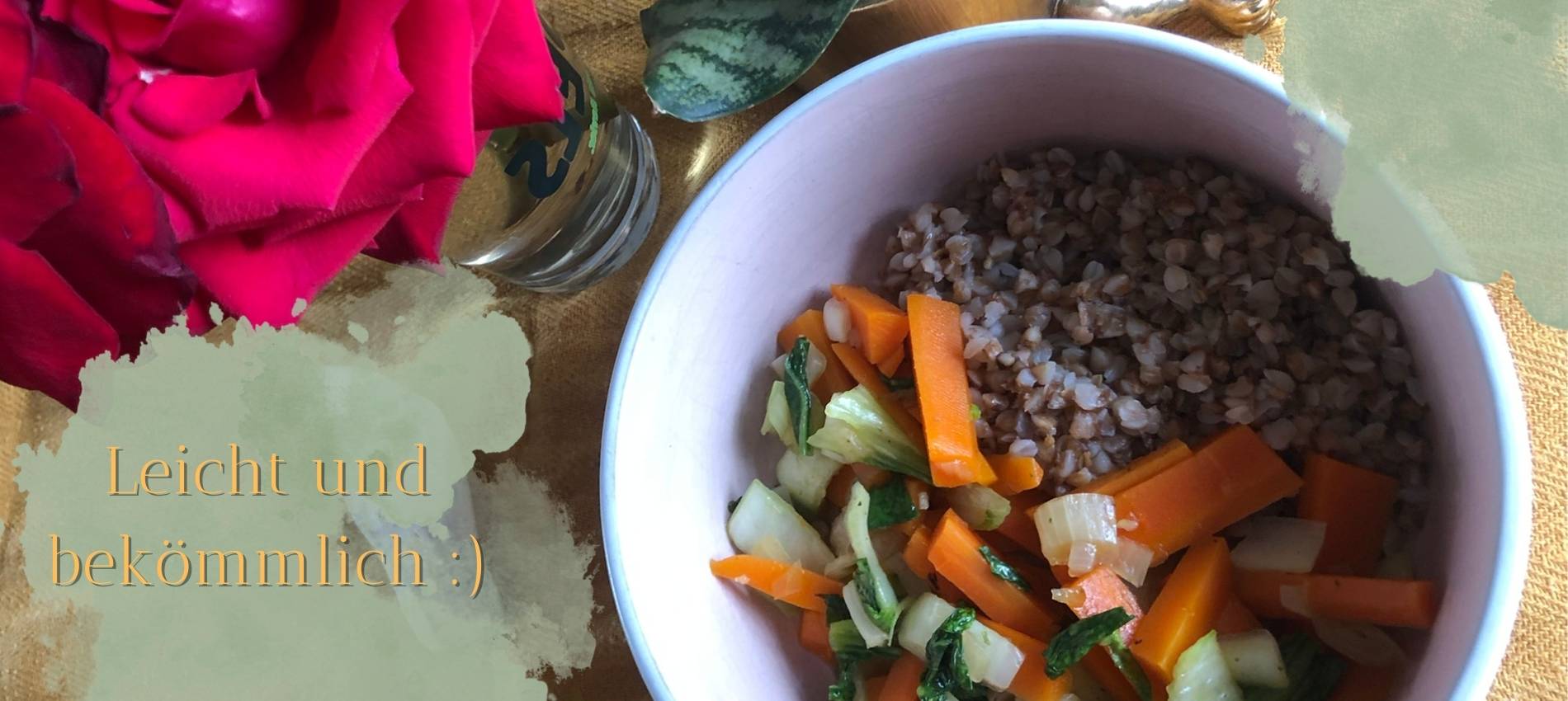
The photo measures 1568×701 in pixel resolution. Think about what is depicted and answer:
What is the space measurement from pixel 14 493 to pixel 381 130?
30.1 inches

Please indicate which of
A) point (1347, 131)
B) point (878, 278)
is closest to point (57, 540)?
point (878, 278)

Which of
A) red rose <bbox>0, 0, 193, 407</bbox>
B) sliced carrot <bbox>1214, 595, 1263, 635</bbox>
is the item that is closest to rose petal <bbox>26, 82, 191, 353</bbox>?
red rose <bbox>0, 0, 193, 407</bbox>

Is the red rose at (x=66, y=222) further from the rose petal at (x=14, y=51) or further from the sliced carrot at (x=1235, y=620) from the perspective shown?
the sliced carrot at (x=1235, y=620)

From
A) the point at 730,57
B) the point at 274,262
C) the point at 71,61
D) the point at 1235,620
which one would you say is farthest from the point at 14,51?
the point at 1235,620

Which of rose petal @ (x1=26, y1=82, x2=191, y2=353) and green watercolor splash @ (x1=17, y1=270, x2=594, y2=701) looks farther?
green watercolor splash @ (x1=17, y1=270, x2=594, y2=701)

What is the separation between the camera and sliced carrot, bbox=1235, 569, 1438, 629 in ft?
2.24

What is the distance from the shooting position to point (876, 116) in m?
0.74

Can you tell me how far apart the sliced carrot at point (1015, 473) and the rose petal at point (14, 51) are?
0.59 metres

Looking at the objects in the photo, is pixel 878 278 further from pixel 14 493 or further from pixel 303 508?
pixel 14 493

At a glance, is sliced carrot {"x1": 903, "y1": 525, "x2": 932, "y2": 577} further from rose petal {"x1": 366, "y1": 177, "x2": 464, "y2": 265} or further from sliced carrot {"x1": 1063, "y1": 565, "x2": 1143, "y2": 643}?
rose petal {"x1": 366, "y1": 177, "x2": 464, "y2": 265}

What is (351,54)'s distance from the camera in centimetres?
46

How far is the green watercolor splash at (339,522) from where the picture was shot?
36.4 inches

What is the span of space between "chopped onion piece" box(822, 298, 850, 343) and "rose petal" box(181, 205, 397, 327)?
0.40 meters

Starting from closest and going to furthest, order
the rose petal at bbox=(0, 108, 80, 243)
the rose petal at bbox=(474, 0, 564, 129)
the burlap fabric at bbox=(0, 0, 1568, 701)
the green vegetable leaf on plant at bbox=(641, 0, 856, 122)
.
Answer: the rose petal at bbox=(0, 108, 80, 243), the rose petal at bbox=(474, 0, 564, 129), the green vegetable leaf on plant at bbox=(641, 0, 856, 122), the burlap fabric at bbox=(0, 0, 1568, 701)
